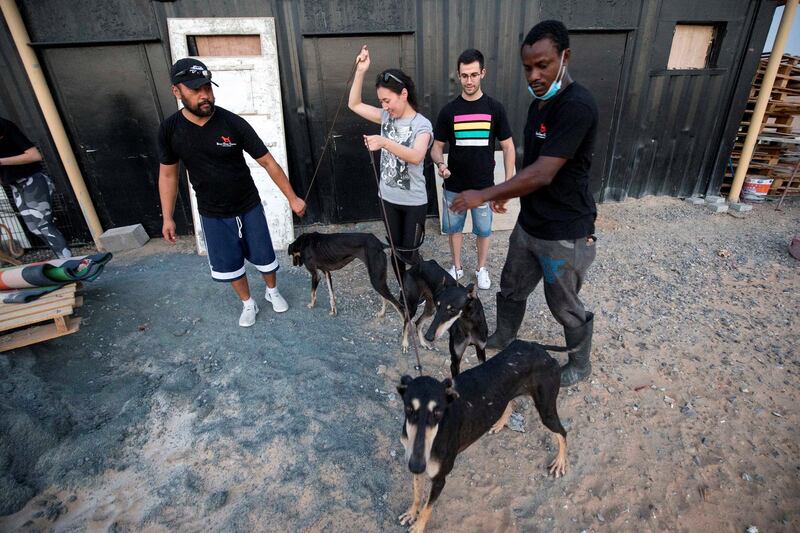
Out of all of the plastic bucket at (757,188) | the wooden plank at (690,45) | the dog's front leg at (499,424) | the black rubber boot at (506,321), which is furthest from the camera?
the plastic bucket at (757,188)

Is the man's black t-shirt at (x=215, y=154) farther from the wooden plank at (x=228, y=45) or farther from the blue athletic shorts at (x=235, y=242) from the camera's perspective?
the wooden plank at (x=228, y=45)

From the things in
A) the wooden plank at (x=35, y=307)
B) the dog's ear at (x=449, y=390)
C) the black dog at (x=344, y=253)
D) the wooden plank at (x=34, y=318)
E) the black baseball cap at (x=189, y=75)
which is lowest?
the wooden plank at (x=34, y=318)

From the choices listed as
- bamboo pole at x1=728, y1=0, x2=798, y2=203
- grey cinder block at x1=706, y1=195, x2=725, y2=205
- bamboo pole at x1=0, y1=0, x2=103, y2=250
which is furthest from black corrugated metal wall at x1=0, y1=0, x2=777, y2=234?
grey cinder block at x1=706, y1=195, x2=725, y2=205

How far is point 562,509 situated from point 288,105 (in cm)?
555

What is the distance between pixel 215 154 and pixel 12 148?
127 inches

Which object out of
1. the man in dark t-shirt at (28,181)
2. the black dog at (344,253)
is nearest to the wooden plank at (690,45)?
the black dog at (344,253)

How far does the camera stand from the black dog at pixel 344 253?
A: 3674 millimetres

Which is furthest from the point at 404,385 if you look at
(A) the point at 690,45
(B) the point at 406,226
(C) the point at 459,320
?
(A) the point at 690,45

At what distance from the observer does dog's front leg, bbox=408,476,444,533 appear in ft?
6.46

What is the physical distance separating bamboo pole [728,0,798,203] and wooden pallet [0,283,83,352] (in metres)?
9.77

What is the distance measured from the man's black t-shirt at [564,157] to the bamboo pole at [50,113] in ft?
20.3

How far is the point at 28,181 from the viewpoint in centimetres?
458

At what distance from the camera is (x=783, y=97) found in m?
6.90

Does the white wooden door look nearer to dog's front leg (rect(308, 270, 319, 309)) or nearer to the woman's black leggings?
dog's front leg (rect(308, 270, 319, 309))
